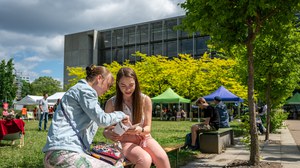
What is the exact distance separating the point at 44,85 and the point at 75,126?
12342 centimetres

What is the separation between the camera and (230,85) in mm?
36188

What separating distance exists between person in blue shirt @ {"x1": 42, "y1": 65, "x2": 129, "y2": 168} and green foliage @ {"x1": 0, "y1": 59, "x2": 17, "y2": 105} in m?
44.8

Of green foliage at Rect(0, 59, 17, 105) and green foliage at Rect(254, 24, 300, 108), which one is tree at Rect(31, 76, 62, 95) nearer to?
green foliage at Rect(0, 59, 17, 105)

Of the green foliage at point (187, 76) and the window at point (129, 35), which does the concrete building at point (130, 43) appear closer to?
the window at point (129, 35)

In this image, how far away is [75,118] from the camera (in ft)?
8.63

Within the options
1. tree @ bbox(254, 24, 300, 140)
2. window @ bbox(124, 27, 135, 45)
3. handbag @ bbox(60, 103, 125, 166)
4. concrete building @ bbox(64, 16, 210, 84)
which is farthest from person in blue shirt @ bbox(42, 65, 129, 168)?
window @ bbox(124, 27, 135, 45)

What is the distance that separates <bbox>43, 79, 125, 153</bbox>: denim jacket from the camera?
253 centimetres

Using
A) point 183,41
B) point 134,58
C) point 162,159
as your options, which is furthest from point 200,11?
point 134,58

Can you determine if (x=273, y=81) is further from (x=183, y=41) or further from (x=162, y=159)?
(x=183, y=41)

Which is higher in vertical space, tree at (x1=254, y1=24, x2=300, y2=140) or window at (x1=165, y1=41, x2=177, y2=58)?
window at (x1=165, y1=41, x2=177, y2=58)

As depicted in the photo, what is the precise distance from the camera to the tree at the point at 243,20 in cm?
668

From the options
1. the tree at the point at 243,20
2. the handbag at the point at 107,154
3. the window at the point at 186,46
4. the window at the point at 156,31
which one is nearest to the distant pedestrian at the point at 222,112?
the tree at the point at 243,20

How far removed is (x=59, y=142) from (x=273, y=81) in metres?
12.4

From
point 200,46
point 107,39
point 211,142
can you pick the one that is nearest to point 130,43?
point 107,39
